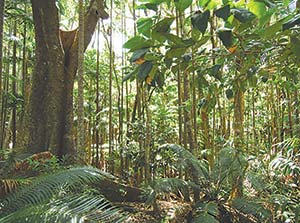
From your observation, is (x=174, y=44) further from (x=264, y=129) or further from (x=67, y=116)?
(x=264, y=129)

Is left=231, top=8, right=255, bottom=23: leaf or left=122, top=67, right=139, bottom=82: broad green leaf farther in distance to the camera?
left=122, top=67, right=139, bottom=82: broad green leaf

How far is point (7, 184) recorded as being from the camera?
3059 mm

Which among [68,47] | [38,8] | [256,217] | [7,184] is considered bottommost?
[256,217]

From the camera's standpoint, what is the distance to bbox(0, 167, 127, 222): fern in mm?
2346

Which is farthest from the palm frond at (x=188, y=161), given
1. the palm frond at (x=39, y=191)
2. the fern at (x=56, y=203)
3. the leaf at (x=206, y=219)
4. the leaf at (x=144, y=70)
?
the leaf at (x=144, y=70)

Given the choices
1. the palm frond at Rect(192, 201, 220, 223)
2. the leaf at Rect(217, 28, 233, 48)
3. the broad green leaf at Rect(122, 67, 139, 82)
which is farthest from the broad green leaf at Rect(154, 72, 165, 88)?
the palm frond at Rect(192, 201, 220, 223)

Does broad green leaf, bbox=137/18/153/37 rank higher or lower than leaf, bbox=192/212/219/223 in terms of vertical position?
higher

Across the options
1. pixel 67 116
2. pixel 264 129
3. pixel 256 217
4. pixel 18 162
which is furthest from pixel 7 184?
pixel 264 129

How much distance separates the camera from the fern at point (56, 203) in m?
2.35

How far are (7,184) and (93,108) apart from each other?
6460 mm

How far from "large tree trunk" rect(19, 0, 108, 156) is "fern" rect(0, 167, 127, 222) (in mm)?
1588

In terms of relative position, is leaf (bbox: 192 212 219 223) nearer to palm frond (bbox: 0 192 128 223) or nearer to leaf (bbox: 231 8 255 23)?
palm frond (bbox: 0 192 128 223)

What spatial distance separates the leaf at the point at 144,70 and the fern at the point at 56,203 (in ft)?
4.55

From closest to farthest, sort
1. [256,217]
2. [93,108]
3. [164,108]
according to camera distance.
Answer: [256,217] → [164,108] → [93,108]
